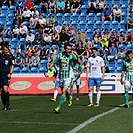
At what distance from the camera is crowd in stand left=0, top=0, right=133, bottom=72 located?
110 ft

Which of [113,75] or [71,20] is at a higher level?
[71,20]

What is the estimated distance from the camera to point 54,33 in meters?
35.5

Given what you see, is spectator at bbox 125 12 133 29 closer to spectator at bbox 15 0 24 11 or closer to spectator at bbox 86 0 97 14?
spectator at bbox 86 0 97 14

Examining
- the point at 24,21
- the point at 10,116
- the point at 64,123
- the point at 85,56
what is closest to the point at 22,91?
the point at 85,56

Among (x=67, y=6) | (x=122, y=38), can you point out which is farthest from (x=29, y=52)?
(x=122, y=38)

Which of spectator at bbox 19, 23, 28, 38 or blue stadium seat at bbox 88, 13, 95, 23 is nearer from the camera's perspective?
spectator at bbox 19, 23, 28, 38

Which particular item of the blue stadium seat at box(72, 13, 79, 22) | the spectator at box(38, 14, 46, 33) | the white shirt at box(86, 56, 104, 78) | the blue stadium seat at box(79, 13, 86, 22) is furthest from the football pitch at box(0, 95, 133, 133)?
the blue stadium seat at box(72, 13, 79, 22)

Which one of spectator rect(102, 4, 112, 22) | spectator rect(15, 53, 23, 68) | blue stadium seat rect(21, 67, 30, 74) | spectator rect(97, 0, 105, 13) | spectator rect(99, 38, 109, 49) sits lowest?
blue stadium seat rect(21, 67, 30, 74)

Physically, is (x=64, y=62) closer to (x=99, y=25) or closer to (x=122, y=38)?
(x=122, y=38)

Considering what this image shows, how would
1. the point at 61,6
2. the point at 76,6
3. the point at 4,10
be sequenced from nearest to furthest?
the point at 76,6
the point at 61,6
the point at 4,10

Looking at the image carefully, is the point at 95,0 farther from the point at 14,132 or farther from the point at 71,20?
the point at 14,132

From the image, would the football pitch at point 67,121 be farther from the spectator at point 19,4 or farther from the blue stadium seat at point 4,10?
the blue stadium seat at point 4,10

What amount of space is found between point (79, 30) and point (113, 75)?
213 inches

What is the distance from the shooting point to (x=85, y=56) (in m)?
31.3
